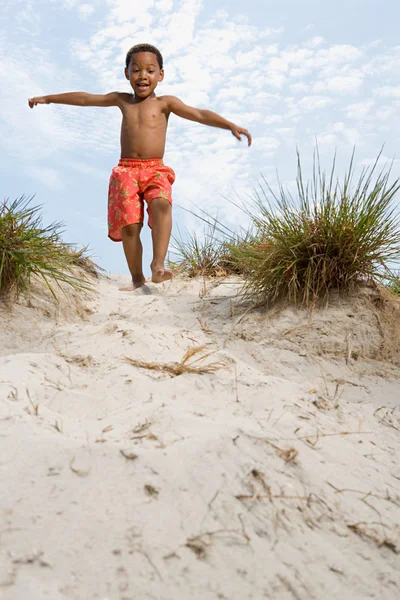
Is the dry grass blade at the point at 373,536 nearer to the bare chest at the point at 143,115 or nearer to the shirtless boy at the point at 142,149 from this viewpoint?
the shirtless boy at the point at 142,149

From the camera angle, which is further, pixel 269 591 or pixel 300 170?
pixel 300 170

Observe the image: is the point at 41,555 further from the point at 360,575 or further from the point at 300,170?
the point at 300,170

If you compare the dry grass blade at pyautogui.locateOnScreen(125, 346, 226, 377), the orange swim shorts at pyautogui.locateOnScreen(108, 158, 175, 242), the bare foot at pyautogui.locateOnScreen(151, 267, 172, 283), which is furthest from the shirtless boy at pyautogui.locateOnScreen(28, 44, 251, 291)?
the dry grass blade at pyautogui.locateOnScreen(125, 346, 226, 377)

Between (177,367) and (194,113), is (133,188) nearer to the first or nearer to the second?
(194,113)

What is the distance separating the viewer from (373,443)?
6.32 ft

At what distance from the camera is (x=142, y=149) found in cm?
391

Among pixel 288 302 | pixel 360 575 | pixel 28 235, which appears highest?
pixel 28 235

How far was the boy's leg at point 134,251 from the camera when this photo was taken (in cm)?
393

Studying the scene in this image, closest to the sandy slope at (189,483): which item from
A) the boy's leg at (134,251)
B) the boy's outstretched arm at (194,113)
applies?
the boy's leg at (134,251)

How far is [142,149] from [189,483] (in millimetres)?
3137

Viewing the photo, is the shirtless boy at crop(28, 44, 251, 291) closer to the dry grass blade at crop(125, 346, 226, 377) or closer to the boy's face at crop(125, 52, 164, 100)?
the boy's face at crop(125, 52, 164, 100)

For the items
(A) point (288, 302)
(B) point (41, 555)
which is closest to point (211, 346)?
(A) point (288, 302)

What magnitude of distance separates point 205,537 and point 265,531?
155mm

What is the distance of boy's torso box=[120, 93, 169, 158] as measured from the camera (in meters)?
3.88
